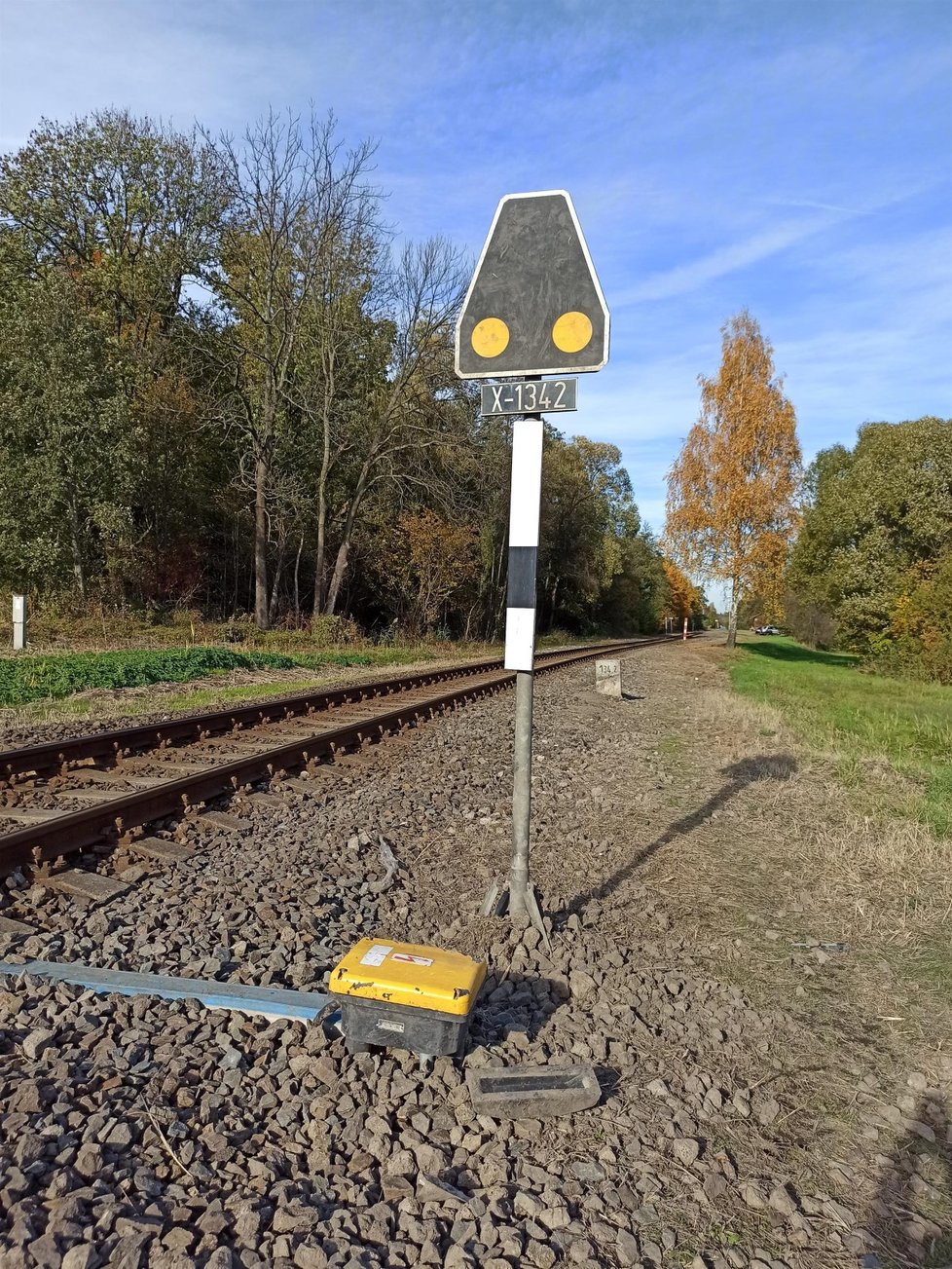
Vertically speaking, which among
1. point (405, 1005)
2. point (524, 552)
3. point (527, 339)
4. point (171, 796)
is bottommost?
point (171, 796)

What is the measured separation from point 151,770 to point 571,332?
5.22 metres

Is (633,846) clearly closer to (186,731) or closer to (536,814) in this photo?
(536,814)

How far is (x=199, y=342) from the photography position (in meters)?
29.2

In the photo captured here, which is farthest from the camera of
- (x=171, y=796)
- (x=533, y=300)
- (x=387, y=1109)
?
(x=171, y=796)

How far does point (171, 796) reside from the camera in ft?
20.4

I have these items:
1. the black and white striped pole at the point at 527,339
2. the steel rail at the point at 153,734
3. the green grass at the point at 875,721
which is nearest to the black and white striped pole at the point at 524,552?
the black and white striped pole at the point at 527,339

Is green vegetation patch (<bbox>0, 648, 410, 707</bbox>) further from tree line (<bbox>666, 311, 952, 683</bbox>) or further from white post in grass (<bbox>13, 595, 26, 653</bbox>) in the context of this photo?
tree line (<bbox>666, 311, 952, 683</bbox>)

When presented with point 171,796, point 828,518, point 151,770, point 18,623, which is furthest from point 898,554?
point 171,796

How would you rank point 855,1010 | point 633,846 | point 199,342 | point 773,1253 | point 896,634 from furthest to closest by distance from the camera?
1. point 896,634
2. point 199,342
3. point 633,846
4. point 855,1010
5. point 773,1253

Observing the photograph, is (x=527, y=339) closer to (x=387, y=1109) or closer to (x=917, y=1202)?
(x=387, y=1109)

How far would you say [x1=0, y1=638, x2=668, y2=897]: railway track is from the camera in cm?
523

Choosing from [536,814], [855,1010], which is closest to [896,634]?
[536,814]

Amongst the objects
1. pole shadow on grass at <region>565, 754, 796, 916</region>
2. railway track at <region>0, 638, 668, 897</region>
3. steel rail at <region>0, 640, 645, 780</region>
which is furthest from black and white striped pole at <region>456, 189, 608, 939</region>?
steel rail at <region>0, 640, 645, 780</region>

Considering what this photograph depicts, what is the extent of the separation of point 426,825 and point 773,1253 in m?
4.25
